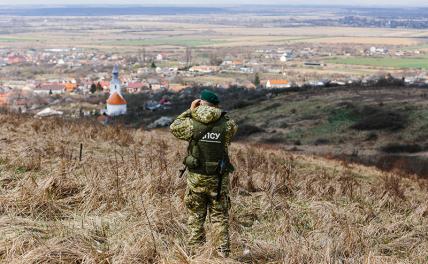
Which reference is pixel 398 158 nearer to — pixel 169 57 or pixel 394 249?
pixel 394 249

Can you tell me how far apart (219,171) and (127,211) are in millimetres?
1660

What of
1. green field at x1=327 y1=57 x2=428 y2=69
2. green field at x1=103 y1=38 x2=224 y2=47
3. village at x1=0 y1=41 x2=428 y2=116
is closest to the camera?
village at x1=0 y1=41 x2=428 y2=116

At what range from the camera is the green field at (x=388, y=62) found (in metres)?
105

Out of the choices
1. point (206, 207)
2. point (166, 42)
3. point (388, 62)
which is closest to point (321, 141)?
point (206, 207)

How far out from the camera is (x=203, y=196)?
542 cm

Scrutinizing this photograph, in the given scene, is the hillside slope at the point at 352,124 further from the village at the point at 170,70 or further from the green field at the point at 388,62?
the green field at the point at 388,62

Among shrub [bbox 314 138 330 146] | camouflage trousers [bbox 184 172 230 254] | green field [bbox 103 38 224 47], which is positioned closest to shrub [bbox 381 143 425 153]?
shrub [bbox 314 138 330 146]

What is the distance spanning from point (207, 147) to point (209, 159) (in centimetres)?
11

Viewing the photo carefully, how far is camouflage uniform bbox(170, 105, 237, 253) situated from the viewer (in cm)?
530

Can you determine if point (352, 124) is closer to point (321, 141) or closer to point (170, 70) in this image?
point (321, 141)

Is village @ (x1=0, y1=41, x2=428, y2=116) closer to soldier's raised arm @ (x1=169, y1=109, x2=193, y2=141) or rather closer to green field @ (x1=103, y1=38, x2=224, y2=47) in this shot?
green field @ (x1=103, y1=38, x2=224, y2=47)

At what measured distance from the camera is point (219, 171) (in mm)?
5348

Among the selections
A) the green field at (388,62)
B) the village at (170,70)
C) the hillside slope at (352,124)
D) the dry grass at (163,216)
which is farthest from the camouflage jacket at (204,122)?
the green field at (388,62)

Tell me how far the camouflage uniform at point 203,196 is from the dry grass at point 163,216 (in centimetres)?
23
